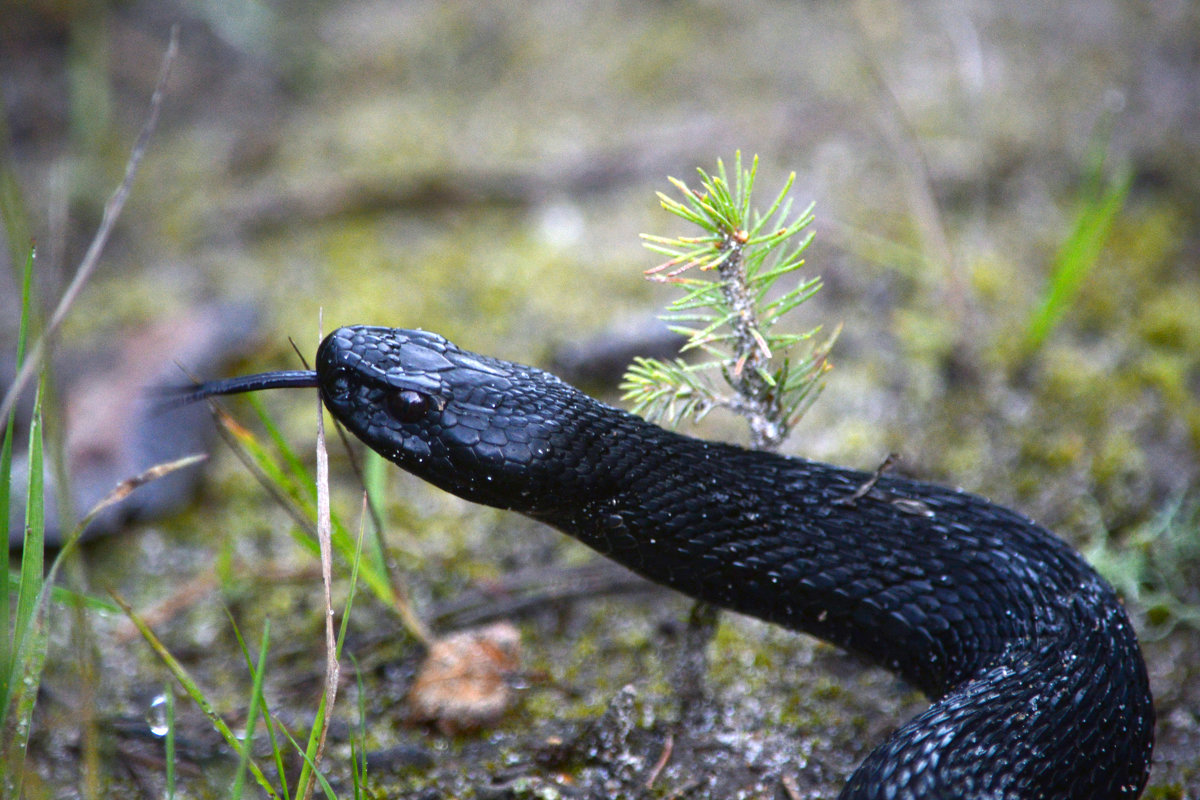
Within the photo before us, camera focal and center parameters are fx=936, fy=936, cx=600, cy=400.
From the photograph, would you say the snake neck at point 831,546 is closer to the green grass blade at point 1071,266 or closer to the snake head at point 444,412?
the snake head at point 444,412

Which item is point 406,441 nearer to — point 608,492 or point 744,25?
point 608,492

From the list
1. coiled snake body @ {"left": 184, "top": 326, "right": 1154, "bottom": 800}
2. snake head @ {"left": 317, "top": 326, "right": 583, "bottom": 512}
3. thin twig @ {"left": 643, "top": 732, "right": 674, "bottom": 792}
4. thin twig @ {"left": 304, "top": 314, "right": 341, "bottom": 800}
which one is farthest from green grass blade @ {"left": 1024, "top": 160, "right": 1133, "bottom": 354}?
thin twig @ {"left": 304, "top": 314, "right": 341, "bottom": 800}

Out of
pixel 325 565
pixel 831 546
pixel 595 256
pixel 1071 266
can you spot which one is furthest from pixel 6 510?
pixel 1071 266

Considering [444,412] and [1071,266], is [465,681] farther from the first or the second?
[1071,266]

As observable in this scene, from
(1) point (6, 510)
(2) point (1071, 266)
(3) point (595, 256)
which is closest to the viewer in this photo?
(1) point (6, 510)

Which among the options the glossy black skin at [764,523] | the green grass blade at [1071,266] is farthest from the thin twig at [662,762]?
the green grass blade at [1071,266]

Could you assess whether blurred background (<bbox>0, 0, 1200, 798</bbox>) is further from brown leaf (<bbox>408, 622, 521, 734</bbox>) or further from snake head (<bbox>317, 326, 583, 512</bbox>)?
snake head (<bbox>317, 326, 583, 512</bbox>)

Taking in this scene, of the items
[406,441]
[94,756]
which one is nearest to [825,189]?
[406,441]
